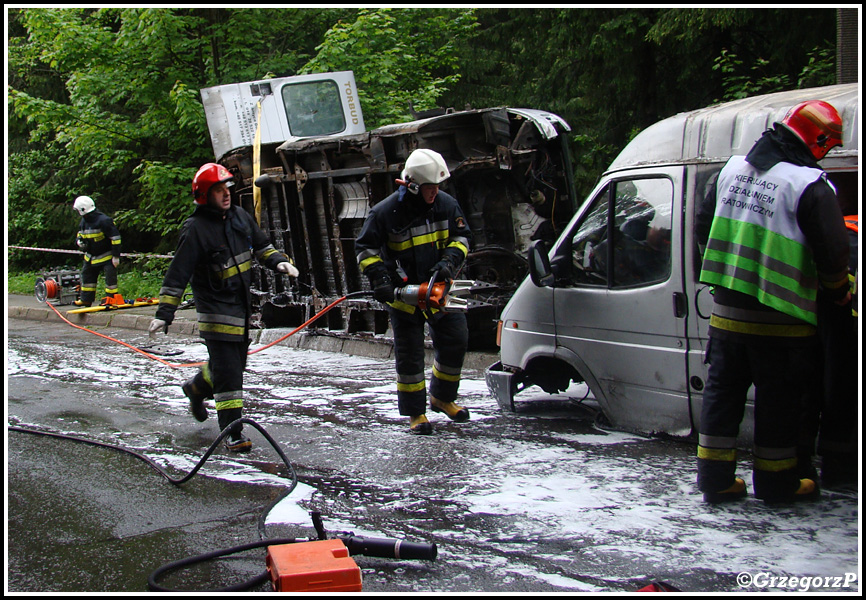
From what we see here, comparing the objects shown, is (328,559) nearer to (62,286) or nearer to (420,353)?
(420,353)

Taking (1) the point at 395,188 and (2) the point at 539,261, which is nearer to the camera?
(2) the point at 539,261

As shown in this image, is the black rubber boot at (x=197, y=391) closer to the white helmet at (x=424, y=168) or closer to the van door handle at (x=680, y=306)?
the white helmet at (x=424, y=168)

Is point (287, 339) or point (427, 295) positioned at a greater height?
point (427, 295)

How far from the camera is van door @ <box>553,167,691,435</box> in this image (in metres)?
5.03

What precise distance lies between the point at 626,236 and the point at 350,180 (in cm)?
496

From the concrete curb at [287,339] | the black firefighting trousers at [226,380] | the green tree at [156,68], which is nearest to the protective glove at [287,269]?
the black firefighting trousers at [226,380]

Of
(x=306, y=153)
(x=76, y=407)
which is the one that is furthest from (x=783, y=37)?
(x=76, y=407)

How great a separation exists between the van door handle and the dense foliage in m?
7.05

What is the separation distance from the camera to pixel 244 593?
3330mm

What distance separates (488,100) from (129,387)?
12.4m

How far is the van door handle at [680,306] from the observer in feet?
16.2

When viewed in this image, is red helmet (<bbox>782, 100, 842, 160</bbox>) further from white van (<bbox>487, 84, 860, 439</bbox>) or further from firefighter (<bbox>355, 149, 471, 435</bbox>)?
firefighter (<bbox>355, 149, 471, 435</bbox>)

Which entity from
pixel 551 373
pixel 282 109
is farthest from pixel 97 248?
pixel 551 373

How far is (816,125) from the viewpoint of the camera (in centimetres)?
405
